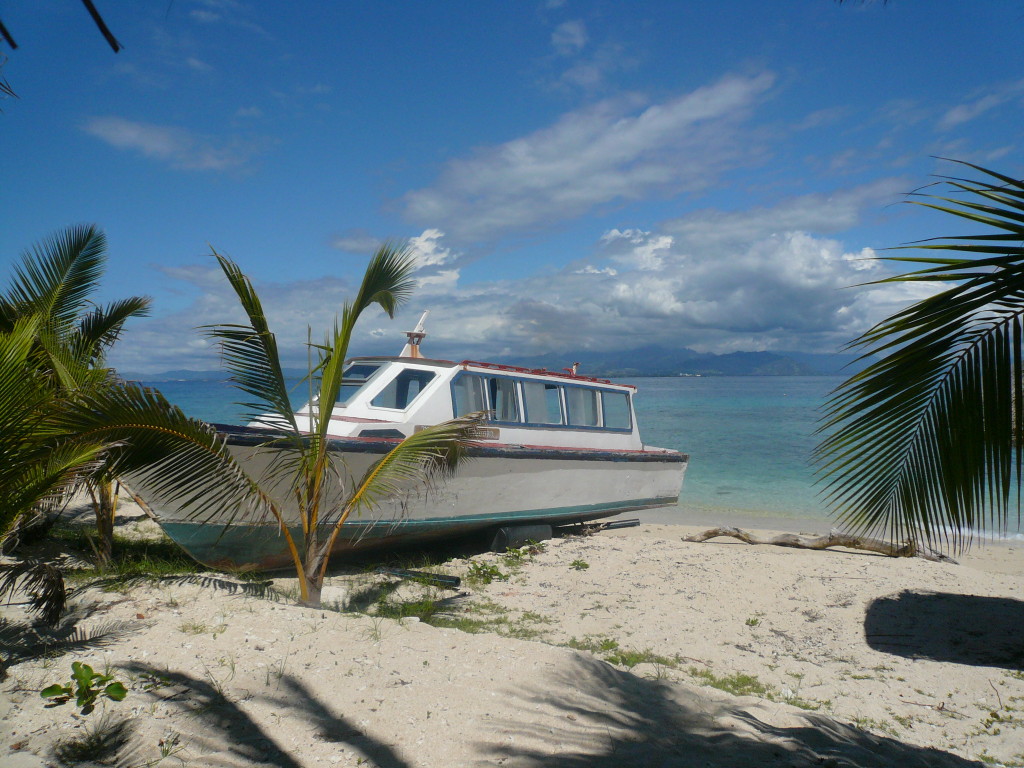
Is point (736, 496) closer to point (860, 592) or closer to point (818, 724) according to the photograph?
point (860, 592)

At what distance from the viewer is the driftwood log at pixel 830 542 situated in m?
10.5

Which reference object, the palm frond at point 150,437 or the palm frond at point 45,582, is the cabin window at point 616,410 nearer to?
the palm frond at point 150,437

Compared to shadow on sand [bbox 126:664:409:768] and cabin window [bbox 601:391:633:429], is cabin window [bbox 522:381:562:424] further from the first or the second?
shadow on sand [bbox 126:664:409:768]

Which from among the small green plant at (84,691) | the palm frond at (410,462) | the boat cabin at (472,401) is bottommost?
the small green plant at (84,691)

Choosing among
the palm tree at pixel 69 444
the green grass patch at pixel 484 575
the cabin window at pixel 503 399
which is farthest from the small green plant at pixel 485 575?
the palm tree at pixel 69 444

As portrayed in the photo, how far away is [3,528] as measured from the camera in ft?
12.5

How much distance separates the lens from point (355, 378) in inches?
395

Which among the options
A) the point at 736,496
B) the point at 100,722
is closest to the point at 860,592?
the point at 100,722

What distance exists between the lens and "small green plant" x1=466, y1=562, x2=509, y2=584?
28.1 ft

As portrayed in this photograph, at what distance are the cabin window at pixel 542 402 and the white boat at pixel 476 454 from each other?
0.06 ft

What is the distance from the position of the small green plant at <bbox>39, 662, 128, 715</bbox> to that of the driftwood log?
10083 mm

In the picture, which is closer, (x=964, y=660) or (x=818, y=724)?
(x=818, y=724)

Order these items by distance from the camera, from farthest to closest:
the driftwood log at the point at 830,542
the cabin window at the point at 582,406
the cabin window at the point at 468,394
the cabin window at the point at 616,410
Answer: the cabin window at the point at 616,410
the cabin window at the point at 582,406
the driftwood log at the point at 830,542
the cabin window at the point at 468,394

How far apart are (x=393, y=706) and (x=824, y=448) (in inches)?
117
